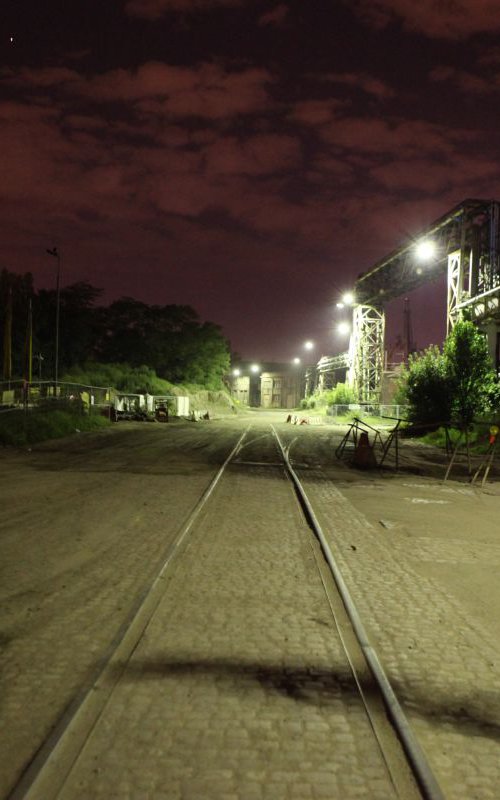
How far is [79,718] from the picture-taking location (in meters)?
3.39

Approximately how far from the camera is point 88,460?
16.9 meters

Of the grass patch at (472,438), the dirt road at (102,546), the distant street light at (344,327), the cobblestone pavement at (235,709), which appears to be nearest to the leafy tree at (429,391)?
the grass patch at (472,438)

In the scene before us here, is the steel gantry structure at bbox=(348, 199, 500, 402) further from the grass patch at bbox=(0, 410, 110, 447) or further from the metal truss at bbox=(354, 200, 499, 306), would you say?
the grass patch at bbox=(0, 410, 110, 447)

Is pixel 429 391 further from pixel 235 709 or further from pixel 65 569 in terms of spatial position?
pixel 235 709

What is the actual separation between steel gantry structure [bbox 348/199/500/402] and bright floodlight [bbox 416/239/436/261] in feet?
0.30

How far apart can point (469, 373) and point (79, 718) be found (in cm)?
2806

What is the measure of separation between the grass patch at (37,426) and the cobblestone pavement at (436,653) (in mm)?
15791

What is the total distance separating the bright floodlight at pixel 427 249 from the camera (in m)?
37.4

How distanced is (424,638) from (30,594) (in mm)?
3561

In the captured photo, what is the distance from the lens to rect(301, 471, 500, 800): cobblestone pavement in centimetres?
316

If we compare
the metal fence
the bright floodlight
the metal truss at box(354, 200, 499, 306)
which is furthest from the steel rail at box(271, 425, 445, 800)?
the metal fence

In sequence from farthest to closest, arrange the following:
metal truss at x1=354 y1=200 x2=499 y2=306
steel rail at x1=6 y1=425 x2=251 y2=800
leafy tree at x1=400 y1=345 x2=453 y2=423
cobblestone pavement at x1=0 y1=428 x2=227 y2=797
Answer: metal truss at x1=354 y1=200 x2=499 y2=306
leafy tree at x1=400 y1=345 x2=453 y2=423
cobblestone pavement at x1=0 y1=428 x2=227 y2=797
steel rail at x1=6 y1=425 x2=251 y2=800

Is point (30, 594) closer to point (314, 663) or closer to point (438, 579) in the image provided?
point (314, 663)

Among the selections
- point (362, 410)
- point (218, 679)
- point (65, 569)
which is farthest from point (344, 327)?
point (218, 679)
